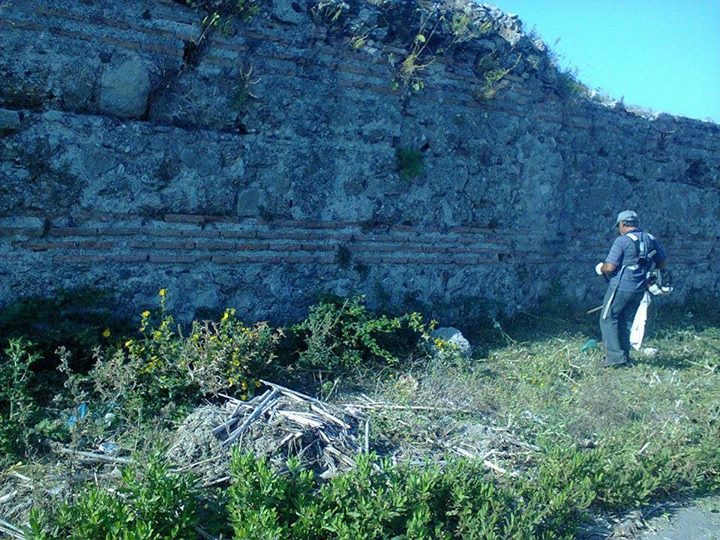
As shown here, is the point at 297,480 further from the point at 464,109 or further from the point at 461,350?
the point at 464,109

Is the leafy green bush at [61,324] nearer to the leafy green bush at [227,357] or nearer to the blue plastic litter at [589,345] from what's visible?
the leafy green bush at [227,357]

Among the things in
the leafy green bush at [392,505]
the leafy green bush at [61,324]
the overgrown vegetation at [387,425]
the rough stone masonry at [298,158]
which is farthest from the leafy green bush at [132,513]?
the rough stone masonry at [298,158]

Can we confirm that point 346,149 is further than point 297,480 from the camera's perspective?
Yes

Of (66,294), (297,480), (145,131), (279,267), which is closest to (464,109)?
(279,267)

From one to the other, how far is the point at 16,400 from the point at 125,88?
2444mm

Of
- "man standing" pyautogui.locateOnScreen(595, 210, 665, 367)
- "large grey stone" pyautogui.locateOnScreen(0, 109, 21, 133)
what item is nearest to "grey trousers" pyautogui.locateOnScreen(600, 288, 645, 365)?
"man standing" pyautogui.locateOnScreen(595, 210, 665, 367)

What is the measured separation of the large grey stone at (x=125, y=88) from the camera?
5.46 m

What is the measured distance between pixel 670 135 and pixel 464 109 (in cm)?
377

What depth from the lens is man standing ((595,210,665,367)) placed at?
7.11 meters

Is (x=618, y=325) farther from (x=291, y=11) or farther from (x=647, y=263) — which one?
(x=291, y=11)

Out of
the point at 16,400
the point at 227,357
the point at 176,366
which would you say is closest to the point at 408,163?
the point at 227,357

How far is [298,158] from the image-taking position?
6.41 metres

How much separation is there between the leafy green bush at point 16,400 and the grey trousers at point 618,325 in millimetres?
5182

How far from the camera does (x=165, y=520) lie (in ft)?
11.1
